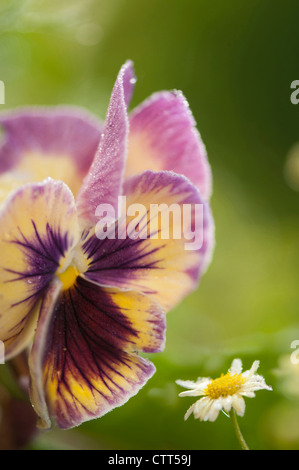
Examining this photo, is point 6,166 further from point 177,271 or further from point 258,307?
point 258,307

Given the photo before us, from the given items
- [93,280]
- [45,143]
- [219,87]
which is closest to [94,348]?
[93,280]

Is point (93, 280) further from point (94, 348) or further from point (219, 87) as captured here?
point (219, 87)

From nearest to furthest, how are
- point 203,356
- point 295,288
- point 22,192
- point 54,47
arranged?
point 22,192 < point 203,356 < point 295,288 < point 54,47

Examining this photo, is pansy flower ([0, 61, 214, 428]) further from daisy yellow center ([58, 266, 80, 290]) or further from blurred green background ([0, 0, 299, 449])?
blurred green background ([0, 0, 299, 449])

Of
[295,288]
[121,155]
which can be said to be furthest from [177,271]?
[295,288]

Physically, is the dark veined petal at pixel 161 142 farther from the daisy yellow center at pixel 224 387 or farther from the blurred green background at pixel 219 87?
the blurred green background at pixel 219 87

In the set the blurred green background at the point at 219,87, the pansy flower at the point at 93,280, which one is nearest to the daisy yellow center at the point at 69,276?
the pansy flower at the point at 93,280
